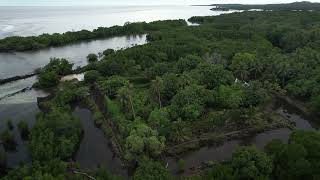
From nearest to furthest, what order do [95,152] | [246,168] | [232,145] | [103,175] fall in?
[246,168]
[103,175]
[95,152]
[232,145]

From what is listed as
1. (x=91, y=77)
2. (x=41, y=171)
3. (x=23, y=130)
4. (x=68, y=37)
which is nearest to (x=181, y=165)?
(x=41, y=171)

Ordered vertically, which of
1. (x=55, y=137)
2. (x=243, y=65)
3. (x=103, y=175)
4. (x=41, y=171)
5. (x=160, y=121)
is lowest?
(x=103, y=175)

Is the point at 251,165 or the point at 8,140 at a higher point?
the point at 251,165

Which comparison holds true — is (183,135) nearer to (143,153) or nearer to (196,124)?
(196,124)

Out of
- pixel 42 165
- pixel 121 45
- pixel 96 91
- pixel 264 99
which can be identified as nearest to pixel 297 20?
pixel 121 45

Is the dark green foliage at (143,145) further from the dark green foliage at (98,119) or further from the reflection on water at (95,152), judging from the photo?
the dark green foliage at (98,119)

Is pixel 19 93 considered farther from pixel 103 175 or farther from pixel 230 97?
pixel 230 97

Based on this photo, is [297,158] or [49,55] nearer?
[297,158]
